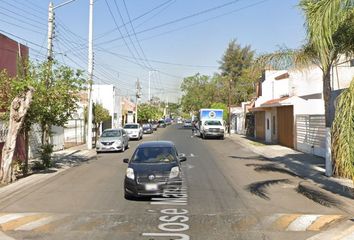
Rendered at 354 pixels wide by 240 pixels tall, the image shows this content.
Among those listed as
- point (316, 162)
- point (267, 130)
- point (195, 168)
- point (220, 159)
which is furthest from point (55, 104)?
point (267, 130)

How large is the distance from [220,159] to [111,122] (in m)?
37.6

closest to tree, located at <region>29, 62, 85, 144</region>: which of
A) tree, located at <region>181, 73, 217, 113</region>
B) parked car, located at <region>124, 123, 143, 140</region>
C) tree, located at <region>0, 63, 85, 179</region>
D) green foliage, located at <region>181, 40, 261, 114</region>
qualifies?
tree, located at <region>0, 63, 85, 179</region>

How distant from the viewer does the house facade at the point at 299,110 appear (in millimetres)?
26280

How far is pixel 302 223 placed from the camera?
974 cm

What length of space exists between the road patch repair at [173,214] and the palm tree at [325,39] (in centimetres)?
502

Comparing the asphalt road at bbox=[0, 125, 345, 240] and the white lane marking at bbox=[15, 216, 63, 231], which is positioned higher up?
the asphalt road at bbox=[0, 125, 345, 240]

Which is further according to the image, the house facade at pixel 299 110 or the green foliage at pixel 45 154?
the house facade at pixel 299 110

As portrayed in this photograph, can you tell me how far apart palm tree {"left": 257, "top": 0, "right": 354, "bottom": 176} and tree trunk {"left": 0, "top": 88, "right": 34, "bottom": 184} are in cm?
941

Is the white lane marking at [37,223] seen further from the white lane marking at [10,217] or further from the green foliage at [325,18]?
the green foliage at [325,18]

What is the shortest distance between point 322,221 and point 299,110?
21.6 metres

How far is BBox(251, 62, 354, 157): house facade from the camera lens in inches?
1035

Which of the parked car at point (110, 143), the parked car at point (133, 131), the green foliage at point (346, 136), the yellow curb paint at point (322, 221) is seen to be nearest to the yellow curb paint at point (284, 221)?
the yellow curb paint at point (322, 221)

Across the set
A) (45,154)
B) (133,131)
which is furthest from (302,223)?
(133,131)

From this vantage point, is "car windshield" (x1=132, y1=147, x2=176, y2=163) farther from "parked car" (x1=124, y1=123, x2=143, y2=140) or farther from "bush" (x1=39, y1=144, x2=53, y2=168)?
"parked car" (x1=124, y1=123, x2=143, y2=140)
